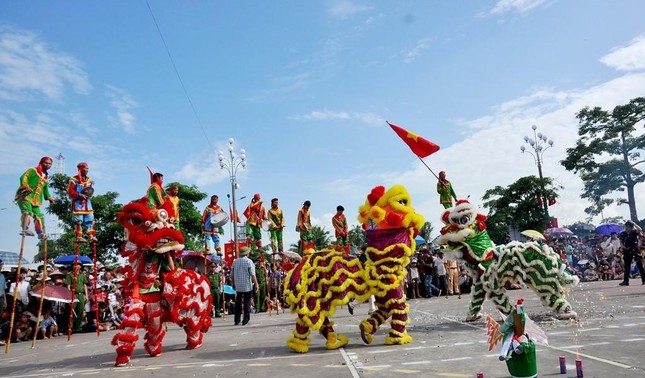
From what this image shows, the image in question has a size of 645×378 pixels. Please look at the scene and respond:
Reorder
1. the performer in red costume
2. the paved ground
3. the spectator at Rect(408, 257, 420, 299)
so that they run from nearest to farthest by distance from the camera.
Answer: the paved ground → the performer in red costume → the spectator at Rect(408, 257, 420, 299)

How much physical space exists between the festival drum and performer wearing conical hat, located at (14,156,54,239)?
17.1 feet

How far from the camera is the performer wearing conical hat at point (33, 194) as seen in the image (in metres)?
9.29

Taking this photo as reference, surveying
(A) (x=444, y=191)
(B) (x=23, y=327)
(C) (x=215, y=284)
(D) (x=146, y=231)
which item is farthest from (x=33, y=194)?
(A) (x=444, y=191)

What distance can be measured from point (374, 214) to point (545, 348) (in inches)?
103

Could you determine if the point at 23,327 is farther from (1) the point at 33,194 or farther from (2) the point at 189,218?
(2) the point at 189,218

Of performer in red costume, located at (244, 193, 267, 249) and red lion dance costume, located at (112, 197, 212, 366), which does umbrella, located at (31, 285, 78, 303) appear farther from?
performer in red costume, located at (244, 193, 267, 249)

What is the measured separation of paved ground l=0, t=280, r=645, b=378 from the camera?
473cm

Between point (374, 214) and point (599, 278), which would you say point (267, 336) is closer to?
point (374, 214)

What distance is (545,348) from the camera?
5422 millimetres

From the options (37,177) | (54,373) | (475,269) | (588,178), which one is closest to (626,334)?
(475,269)

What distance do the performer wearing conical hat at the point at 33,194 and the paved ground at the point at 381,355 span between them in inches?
94.9

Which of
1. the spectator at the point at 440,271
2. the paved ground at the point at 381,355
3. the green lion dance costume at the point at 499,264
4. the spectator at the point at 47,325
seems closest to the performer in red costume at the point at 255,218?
A: the spectator at the point at 47,325

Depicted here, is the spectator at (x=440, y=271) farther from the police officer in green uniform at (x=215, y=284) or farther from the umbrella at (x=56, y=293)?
the umbrella at (x=56, y=293)

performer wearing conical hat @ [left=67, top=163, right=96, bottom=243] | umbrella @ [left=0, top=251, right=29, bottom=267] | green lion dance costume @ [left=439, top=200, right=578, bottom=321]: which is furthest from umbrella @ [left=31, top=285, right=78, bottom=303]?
umbrella @ [left=0, top=251, right=29, bottom=267]
